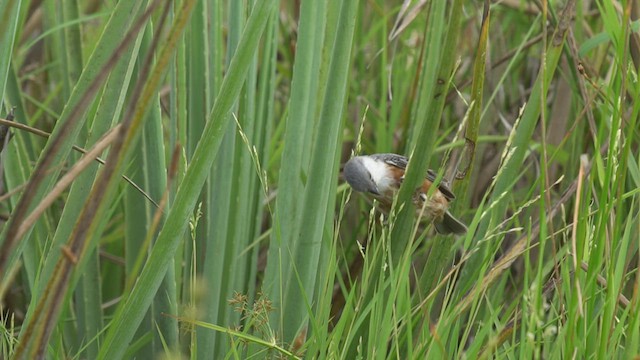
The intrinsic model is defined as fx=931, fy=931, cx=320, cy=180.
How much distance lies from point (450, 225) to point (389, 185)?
0.31m

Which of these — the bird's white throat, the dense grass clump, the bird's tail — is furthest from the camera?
the bird's white throat

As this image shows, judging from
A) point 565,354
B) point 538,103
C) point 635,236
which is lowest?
point 565,354

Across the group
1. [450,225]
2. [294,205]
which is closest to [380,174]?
[450,225]

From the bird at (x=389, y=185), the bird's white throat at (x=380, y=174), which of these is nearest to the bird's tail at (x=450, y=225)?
the bird at (x=389, y=185)

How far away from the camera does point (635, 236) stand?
1760 millimetres

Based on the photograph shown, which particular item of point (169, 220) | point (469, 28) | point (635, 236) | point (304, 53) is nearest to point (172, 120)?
point (304, 53)

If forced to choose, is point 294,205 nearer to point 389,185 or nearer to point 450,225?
point 450,225

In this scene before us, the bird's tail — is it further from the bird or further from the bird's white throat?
the bird's white throat

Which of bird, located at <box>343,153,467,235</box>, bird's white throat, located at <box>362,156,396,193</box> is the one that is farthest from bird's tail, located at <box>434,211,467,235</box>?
bird's white throat, located at <box>362,156,396,193</box>

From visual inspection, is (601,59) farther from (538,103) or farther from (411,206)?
(411,206)

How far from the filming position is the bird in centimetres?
208

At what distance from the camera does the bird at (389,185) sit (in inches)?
81.7

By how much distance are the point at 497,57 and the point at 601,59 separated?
1.14 ft

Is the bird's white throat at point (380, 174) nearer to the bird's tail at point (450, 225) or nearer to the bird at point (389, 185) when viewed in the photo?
the bird at point (389, 185)
